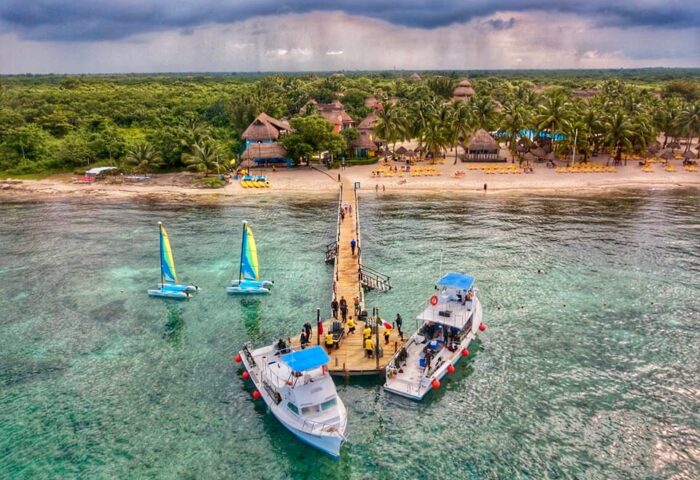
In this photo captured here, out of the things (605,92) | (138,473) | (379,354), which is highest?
(605,92)

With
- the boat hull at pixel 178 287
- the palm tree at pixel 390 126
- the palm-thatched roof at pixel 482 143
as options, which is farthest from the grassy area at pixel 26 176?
the palm-thatched roof at pixel 482 143

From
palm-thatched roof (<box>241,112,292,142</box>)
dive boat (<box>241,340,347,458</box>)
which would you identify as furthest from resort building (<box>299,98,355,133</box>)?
dive boat (<box>241,340,347,458</box>)

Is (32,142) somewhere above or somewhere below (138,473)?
above

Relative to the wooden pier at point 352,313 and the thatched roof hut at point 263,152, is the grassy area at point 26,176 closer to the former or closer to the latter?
the thatched roof hut at point 263,152

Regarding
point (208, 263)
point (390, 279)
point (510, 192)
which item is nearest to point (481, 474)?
point (390, 279)

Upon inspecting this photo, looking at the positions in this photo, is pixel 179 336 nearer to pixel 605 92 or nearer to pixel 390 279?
pixel 390 279

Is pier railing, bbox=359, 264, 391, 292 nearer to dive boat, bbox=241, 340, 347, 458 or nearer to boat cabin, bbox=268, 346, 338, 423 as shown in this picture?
dive boat, bbox=241, 340, 347, 458

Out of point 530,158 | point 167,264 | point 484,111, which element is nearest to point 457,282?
point 167,264
